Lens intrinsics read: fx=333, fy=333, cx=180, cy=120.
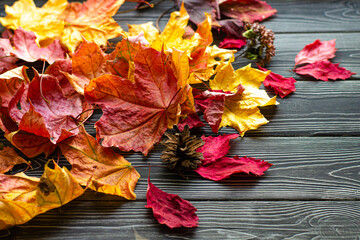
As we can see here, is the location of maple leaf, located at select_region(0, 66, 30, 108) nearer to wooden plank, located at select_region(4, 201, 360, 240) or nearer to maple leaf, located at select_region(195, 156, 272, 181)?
wooden plank, located at select_region(4, 201, 360, 240)

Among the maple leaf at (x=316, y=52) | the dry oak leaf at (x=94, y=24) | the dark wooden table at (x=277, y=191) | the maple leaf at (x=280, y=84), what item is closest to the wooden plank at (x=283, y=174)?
the dark wooden table at (x=277, y=191)

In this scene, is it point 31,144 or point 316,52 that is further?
point 316,52

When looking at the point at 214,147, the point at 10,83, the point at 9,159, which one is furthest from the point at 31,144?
the point at 214,147

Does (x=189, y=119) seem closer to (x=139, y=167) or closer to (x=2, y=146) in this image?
(x=139, y=167)

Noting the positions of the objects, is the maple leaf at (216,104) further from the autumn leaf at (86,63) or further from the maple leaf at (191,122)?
the autumn leaf at (86,63)

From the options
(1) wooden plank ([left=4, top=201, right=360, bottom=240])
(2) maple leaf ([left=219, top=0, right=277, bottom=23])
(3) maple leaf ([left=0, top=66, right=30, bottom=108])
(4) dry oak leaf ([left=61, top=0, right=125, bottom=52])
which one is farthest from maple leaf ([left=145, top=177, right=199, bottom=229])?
(2) maple leaf ([left=219, top=0, right=277, bottom=23])

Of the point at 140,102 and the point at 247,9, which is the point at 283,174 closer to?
the point at 140,102
